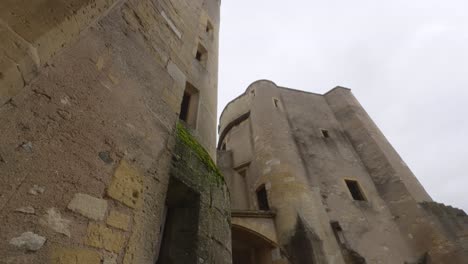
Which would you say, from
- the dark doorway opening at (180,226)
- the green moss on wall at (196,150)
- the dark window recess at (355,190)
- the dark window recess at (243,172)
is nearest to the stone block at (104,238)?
the dark doorway opening at (180,226)

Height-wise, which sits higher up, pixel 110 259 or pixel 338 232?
pixel 338 232

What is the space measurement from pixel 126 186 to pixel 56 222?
64 cm

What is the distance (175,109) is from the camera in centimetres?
349

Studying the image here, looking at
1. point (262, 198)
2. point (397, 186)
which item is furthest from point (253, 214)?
point (397, 186)

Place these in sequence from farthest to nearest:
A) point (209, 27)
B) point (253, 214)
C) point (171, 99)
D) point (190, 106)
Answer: point (253, 214)
point (209, 27)
point (190, 106)
point (171, 99)

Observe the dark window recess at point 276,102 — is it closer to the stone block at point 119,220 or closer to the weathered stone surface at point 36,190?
the stone block at point 119,220

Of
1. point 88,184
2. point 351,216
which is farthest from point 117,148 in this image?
point 351,216

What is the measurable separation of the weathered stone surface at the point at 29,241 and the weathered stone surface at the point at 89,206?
10.2 inches

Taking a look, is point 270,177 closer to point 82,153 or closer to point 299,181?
point 299,181

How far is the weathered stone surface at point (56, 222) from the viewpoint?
5.25ft

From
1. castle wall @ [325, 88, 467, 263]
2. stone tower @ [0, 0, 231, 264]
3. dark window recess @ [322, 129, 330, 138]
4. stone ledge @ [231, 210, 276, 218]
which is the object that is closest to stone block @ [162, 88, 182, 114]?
stone tower @ [0, 0, 231, 264]

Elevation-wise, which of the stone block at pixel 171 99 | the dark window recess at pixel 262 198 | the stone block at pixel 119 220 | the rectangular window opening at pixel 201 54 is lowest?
the stone block at pixel 119 220

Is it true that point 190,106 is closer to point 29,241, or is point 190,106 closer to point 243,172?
point 29,241

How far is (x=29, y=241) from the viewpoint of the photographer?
148 cm
